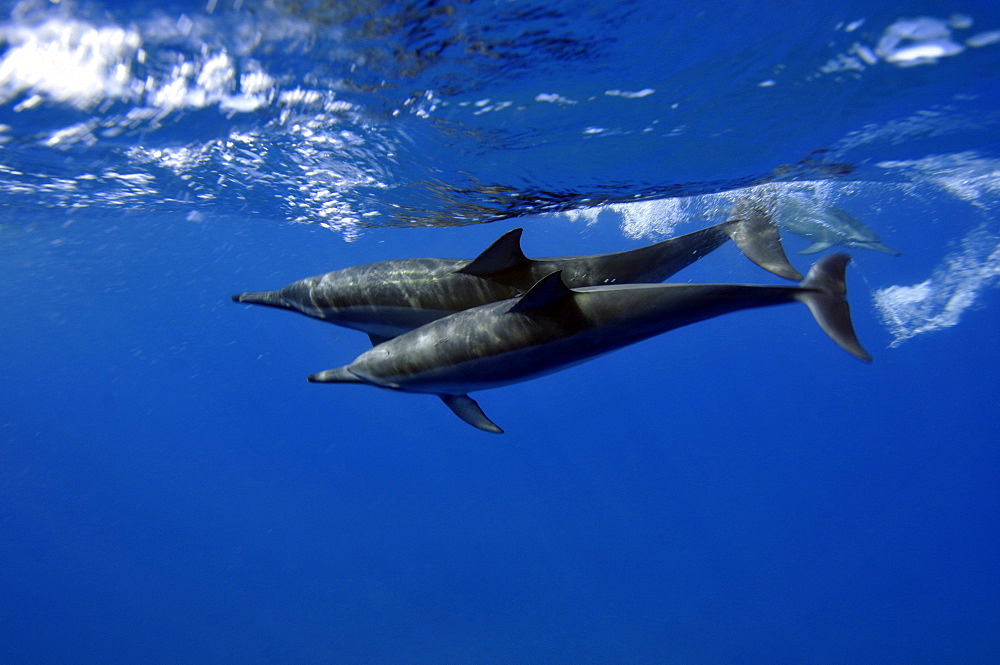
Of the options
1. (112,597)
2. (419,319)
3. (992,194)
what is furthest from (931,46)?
(112,597)

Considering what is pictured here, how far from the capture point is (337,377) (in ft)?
15.6

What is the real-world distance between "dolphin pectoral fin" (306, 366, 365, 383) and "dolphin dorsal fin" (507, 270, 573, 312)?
5.78 ft

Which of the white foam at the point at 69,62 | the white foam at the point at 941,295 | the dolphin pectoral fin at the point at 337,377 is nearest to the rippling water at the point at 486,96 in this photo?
the white foam at the point at 69,62

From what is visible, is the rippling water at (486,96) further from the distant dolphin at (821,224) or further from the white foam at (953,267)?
the distant dolphin at (821,224)

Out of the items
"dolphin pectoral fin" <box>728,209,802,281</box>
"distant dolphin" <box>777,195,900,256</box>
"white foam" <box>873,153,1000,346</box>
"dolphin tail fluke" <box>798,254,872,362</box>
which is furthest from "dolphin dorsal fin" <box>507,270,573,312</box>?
"distant dolphin" <box>777,195,900,256</box>

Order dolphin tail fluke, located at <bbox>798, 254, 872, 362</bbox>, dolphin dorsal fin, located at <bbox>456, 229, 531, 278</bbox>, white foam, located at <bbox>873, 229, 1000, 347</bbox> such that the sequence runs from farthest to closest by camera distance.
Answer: white foam, located at <bbox>873, 229, 1000, 347</bbox> → dolphin dorsal fin, located at <bbox>456, 229, 531, 278</bbox> → dolphin tail fluke, located at <bbox>798, 254, 872, 362</bbox>

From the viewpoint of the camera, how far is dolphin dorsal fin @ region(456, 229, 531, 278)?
4.05 metres

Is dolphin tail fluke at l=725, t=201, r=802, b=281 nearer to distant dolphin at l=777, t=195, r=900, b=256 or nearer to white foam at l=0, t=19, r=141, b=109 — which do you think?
white foam at l=0, t=19, r=141, b=109

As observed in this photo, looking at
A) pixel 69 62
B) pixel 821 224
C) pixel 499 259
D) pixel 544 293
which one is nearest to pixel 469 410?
pixel 499 259

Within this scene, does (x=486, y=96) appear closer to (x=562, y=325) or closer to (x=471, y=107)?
(x=471, y=107)

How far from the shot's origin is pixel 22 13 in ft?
15.6

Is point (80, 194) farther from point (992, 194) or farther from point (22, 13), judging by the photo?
point (992, 194)

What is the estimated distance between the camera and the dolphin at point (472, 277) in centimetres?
430

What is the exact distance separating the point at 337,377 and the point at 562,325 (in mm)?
2282
